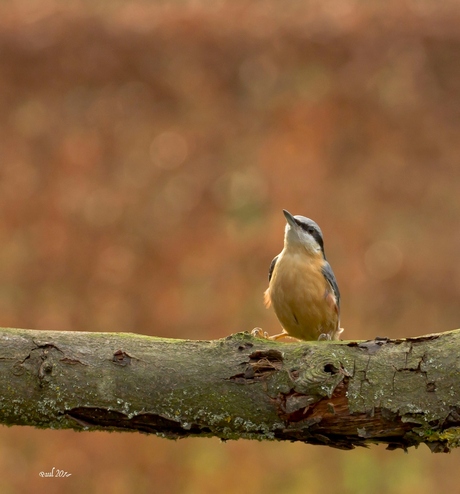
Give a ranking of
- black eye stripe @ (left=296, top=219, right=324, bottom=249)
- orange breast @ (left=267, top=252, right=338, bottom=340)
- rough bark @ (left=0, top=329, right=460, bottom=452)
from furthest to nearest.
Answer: black eye stripe @ (left=296, top=219, right=324, bottom=249)
orange breast @ (left=267, top=252, right=338, bottom=340)
rough bark @ (left=0, top=329, right=460, bottom=452)

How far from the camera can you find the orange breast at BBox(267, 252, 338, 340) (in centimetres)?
364

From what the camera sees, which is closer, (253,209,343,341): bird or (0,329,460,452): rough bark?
(0,329,460,452): rough bark

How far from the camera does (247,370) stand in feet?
7.72

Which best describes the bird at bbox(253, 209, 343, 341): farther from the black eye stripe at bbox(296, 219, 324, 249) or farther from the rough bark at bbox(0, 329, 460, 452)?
the rough bark at bbox(0, 329, 460, 452)

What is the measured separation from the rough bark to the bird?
126 cm

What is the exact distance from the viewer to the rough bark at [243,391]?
2303 millimetres

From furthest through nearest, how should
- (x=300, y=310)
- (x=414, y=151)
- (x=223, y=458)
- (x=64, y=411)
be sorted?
1. (x=414, y=151)
2. (x=223, y=458)
3. (x=300, y=310)
4. (x=64, y=411)

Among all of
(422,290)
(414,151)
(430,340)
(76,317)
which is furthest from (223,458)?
(430,340)

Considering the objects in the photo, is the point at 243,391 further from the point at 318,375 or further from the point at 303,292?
the point at 303,292

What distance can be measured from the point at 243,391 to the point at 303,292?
1356mm

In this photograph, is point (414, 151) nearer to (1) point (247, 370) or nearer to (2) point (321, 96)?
(2) point (321, 96)

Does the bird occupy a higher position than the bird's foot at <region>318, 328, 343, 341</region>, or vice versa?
the bird

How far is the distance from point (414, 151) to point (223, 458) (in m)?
3.37

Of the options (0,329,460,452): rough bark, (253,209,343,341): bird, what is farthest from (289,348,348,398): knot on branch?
(253,209,343,341): bird
